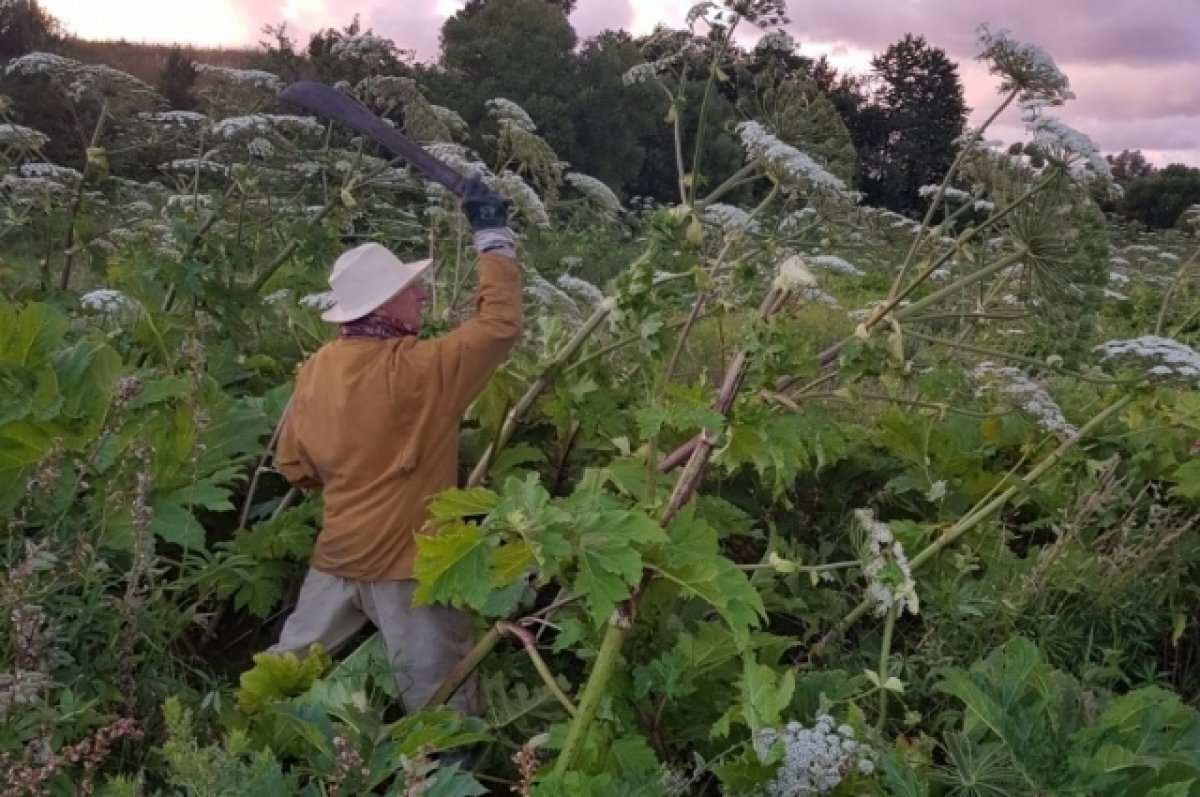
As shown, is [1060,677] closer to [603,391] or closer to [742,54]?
[603,391]

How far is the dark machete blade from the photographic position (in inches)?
148

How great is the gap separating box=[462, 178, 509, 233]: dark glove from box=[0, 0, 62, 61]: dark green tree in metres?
19.7

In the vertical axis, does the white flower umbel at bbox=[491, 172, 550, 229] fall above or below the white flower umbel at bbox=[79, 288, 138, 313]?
above

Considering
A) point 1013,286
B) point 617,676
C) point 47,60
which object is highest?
point 47,60

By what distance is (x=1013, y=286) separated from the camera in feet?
18.7

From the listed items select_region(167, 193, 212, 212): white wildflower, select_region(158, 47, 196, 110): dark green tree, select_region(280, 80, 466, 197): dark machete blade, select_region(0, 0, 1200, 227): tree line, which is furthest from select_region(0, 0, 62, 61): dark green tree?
select_region(280, 80, 466, 197): dark machete blade

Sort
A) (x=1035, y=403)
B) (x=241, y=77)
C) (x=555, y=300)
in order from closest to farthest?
(x=1035, y=403) → (x=555, y=300) → (x=241, y=77)

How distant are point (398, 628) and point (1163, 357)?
275 cm

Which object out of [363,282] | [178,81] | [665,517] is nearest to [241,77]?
[363,282]

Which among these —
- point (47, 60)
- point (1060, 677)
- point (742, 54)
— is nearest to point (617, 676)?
point (1060, 677)

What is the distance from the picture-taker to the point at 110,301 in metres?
5.16

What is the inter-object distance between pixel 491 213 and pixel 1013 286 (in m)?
3.13

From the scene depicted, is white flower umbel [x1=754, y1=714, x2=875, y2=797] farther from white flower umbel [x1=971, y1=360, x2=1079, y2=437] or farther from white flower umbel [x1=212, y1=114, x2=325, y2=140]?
white flower umbel [x1=212, y1=114, x2=325, y2=140]

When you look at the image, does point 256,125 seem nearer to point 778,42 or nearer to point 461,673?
point 778,42
